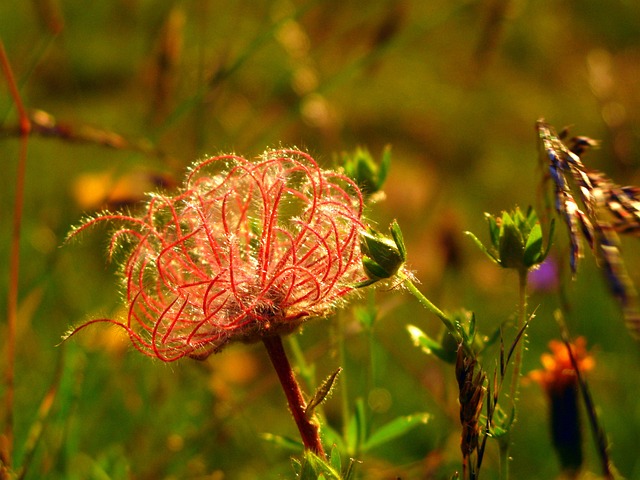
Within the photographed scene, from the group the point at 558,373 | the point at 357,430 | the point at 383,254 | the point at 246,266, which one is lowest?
the point at 357,430

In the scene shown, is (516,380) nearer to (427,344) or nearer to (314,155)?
(427,344)

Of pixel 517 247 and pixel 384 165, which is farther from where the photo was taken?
pixel 384 165

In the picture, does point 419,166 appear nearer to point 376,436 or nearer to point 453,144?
point 453,144

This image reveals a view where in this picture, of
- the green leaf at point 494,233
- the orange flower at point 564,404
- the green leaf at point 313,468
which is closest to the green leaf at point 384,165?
the green leaf at point 494,233

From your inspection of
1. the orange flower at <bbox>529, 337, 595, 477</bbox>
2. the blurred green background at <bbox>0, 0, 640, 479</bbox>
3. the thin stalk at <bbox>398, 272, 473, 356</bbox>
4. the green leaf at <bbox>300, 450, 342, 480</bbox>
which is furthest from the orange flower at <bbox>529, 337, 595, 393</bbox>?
the green leaf at <bbox>300, 450, 342, 480</bbox>

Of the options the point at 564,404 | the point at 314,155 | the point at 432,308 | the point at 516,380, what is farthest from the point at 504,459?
the point at 314,155

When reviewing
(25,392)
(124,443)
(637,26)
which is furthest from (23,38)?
(637,26)
